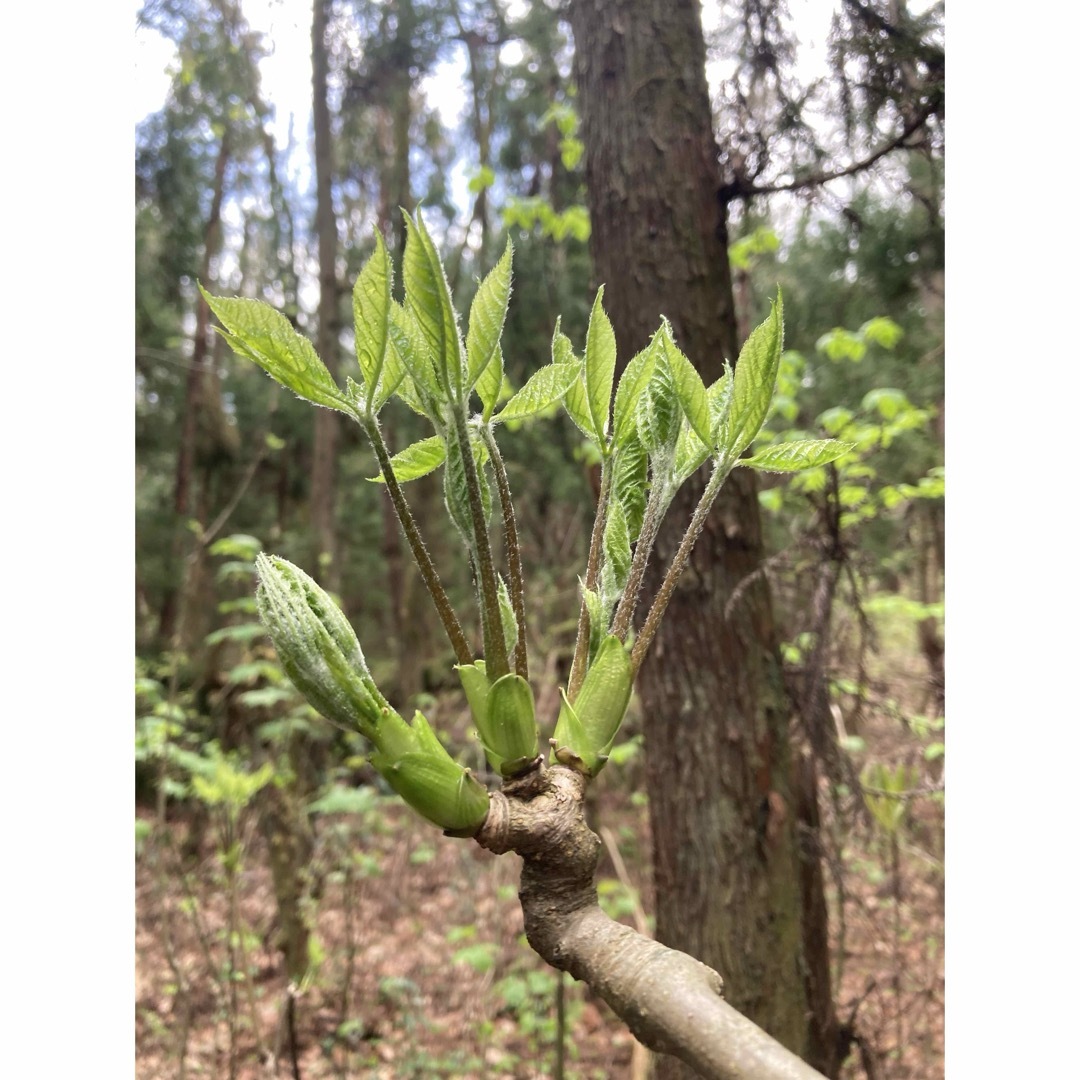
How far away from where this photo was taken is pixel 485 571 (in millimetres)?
276

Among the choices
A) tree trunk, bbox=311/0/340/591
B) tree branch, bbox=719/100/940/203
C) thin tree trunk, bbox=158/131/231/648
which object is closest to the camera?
tree branch, bbox=719/100/940/203

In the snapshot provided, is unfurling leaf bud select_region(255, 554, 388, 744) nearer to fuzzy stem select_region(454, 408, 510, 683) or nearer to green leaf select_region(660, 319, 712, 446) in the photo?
fuzzy stem select_region(454, 408, 510, 683)

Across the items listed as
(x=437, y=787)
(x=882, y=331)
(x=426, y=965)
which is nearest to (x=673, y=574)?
(x=437, y=787)

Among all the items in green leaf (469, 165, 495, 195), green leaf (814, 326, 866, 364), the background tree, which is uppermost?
green leaf (469, 165, 495, 195)

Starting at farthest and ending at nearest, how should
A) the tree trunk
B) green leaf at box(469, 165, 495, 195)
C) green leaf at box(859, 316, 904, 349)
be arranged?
the tree trunk → green leaf at box(469, 165, 495, 195) → green leaf at box(859, 316, 904, 349)

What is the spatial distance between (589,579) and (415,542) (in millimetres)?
81

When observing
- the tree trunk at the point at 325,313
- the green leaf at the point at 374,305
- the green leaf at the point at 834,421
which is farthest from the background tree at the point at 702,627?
the tree trunk at the point at 325,313

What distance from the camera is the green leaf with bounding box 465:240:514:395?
0.85ft

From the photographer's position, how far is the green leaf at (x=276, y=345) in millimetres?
260

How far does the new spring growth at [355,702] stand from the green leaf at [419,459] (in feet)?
0.26

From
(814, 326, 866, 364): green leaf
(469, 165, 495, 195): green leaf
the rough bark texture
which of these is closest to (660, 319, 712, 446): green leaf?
the rough bark texture

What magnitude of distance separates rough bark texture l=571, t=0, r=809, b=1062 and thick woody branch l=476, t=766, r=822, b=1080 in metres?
0.59

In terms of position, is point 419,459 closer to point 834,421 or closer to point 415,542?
point 415,542
